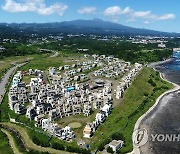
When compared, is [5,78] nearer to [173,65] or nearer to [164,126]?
[164,126]

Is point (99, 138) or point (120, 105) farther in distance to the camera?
point (120, 105)

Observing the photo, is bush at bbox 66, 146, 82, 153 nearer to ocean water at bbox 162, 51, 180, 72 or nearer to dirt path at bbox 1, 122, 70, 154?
dirt path at bbox 1, 122, 70, 154

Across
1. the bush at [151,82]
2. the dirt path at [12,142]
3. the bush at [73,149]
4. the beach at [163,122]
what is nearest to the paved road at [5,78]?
the dirt path at [12,142]

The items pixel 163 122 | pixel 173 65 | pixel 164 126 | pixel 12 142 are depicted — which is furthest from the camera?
pixel 173 65

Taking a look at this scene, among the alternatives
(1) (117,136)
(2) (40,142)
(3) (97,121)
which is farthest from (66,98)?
(2) (40,142)

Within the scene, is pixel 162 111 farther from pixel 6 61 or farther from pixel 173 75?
pixel 6 61

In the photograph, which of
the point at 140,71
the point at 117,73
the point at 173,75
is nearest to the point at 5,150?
the point at 117,73
